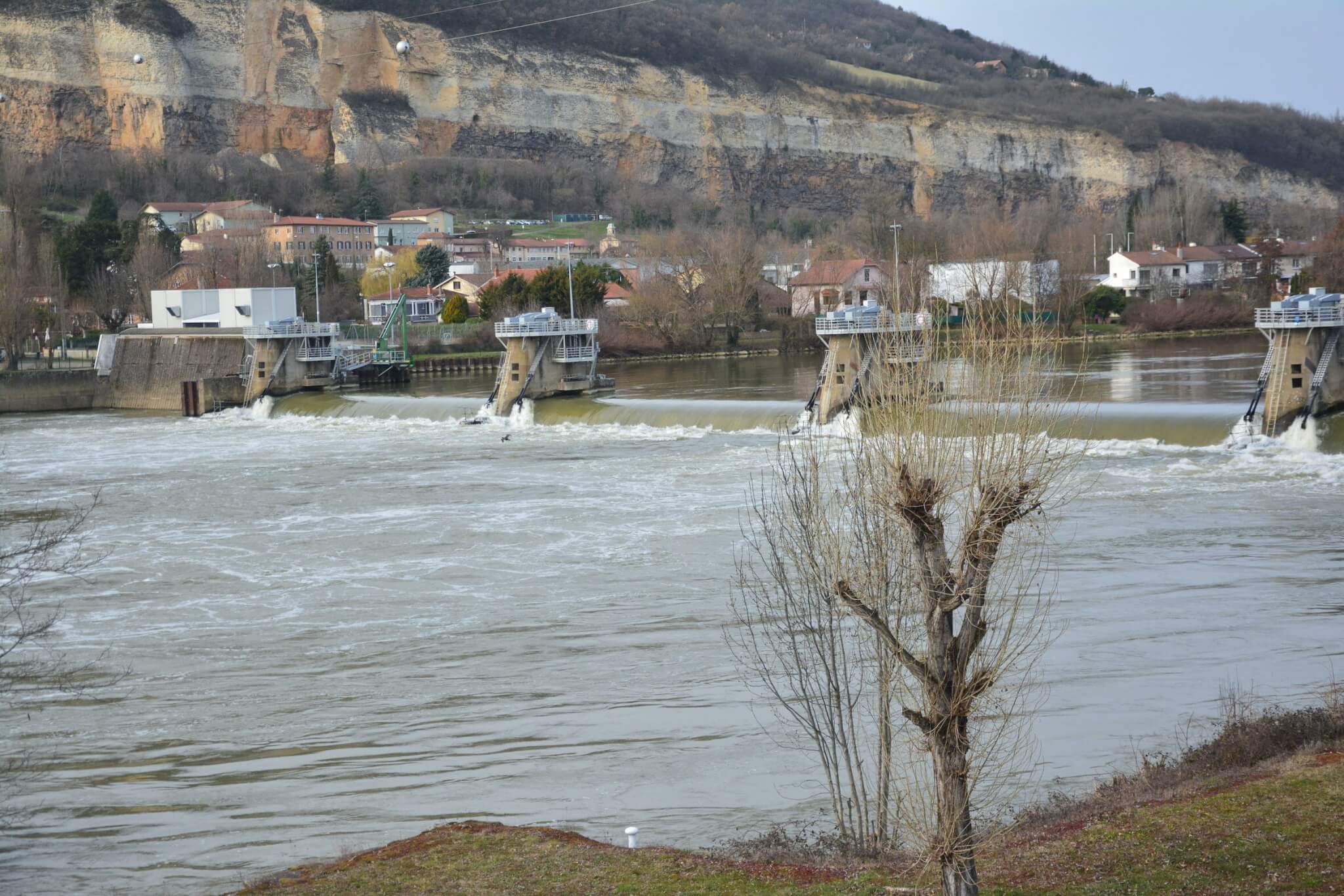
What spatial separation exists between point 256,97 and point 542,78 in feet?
89.8

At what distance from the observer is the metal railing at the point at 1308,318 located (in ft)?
84.2

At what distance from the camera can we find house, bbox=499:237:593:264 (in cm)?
9281

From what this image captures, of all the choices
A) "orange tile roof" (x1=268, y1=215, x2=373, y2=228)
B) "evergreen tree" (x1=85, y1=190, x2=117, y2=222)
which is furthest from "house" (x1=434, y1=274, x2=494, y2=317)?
"evergreen tree" (x1=85, y1=190, x2=117, y2=222)

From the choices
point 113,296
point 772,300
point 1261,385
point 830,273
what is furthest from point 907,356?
point 113,296

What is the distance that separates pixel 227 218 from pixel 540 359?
60.1m

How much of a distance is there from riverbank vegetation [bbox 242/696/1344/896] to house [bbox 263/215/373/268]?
250ft

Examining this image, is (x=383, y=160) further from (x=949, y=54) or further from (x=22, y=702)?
(x=22, y=702)

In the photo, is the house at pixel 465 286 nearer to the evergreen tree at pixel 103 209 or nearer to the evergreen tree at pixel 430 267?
the evergreen tree at pixel 430 267

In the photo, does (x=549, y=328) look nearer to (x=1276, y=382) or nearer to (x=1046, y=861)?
(x=1276, y=382)

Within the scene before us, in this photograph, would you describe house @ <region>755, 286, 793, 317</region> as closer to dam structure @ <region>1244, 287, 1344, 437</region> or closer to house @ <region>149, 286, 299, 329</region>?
house @ <region>149, 286, 299, 329</region>

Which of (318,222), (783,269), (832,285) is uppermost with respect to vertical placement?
(318,222)

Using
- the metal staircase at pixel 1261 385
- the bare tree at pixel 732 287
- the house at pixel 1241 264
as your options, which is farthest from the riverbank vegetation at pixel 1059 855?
the house at pixel 1241 264

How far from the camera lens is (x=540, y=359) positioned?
129 feet

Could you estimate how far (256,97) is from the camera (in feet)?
400
